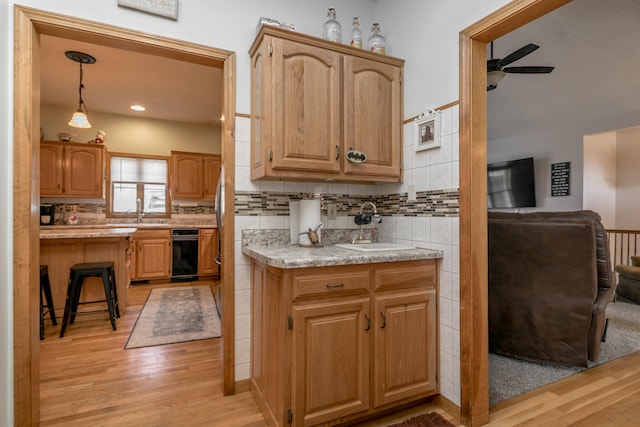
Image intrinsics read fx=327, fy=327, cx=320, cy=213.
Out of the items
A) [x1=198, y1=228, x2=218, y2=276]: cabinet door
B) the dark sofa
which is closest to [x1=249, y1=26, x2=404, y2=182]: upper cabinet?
the dark sofa

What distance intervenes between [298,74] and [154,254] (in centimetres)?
432

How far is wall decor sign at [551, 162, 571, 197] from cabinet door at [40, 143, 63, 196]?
7683 mm

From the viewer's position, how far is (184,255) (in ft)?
17.4

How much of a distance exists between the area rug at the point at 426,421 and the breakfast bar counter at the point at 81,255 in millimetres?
2981

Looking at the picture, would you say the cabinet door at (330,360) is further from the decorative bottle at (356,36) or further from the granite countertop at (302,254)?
the decorative bottle at (356,36)

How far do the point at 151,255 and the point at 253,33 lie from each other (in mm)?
4134

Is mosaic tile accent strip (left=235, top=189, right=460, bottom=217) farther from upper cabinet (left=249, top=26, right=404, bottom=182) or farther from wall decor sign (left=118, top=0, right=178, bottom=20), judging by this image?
wall decor sign (left=118, top=0, right=178, bottom=20)

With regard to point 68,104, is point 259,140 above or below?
below

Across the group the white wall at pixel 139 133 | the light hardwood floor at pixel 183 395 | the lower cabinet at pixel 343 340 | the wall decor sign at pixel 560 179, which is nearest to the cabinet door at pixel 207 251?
the white wall at pixel 139 133

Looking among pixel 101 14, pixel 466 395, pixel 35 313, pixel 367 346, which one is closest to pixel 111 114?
pixel 101 14

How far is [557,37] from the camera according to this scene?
3297mm

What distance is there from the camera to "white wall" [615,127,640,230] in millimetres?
5195

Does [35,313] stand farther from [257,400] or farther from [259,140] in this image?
[259,140]

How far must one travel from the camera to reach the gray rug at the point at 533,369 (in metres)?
2.11
